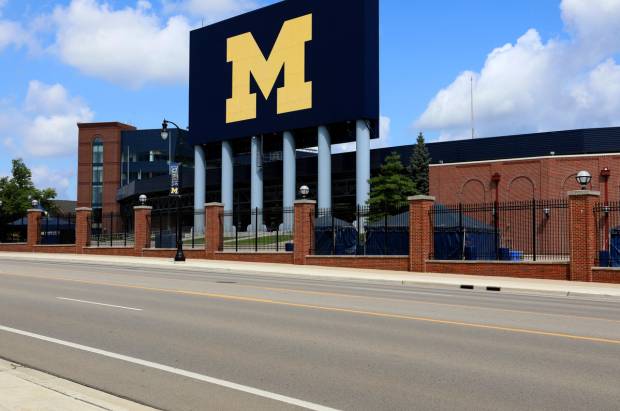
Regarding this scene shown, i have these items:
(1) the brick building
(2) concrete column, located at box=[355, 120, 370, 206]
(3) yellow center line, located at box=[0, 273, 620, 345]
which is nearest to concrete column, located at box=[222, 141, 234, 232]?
(1) the brick building

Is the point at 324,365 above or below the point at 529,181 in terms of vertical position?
below

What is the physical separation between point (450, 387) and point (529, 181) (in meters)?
44.5

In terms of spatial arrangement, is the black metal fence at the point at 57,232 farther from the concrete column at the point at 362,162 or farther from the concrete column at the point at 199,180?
the concrete column at the point at 362,162

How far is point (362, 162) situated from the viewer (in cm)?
5319

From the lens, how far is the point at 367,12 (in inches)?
2060

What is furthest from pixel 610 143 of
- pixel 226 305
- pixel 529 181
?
pixel 226 305

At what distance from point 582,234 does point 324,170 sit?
31722mm

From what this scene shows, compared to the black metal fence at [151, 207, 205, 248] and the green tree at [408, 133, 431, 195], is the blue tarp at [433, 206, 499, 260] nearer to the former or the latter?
the black metal fence at [151, 207, 205, 248]

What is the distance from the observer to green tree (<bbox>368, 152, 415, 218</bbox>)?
171 feet

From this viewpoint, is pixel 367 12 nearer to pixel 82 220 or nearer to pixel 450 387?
pixel 82 220

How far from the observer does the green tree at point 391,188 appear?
52.0m

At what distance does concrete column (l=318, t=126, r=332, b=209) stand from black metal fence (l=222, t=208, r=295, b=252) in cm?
296

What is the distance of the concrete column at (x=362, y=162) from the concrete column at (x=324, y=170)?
10.0 ft

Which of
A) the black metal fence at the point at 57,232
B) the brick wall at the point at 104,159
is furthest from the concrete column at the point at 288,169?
the brick wall at the point at 104,159
